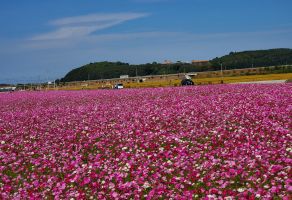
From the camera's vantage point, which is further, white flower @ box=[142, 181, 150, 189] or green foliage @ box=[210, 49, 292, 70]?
green foliage @ box=[210, 49, 292, 70]

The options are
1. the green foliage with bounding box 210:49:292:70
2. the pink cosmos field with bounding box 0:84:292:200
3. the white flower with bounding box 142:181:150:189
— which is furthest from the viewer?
the green foliage with bounding box 210:49:292:70

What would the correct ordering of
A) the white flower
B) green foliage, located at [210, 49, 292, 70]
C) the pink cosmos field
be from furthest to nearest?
1. green foliage, located at [210, 49, 292, 70]
2. the white flower
3. the pink cosmos field

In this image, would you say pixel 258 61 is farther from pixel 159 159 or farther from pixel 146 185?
pixel 146 185

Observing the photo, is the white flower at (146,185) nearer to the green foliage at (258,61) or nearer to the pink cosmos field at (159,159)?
the pink cosmos field at (159,159)

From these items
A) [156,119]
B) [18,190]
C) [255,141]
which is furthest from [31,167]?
[156,119]

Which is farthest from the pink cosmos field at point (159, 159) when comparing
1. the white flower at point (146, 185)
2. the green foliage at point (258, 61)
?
the green foliage at point (258, 61)

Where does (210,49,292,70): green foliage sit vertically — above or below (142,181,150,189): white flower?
above

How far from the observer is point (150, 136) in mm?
11117

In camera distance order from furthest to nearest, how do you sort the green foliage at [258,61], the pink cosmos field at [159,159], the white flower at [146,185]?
the green foliage at [258,61] < the white flower at [146,185] < the pink cosmos field at [159,159]

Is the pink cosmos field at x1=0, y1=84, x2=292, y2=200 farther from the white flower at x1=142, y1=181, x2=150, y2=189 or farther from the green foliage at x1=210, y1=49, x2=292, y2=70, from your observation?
the green foliage at x1=210, y1=49, x2=292, y2=70

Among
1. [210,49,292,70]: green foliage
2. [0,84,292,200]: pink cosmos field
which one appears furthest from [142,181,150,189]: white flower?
[210,49,292,70]: green foliage

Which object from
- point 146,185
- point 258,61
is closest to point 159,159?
point 146,185

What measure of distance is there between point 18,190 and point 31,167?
Answer: 2134mm

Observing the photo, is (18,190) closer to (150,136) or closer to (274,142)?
(150,136)
